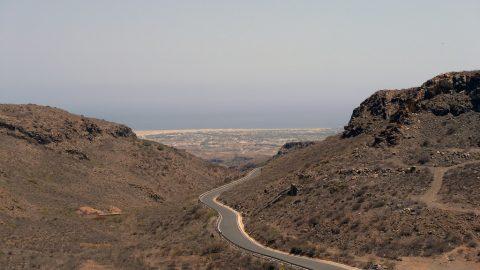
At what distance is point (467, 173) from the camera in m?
38.8

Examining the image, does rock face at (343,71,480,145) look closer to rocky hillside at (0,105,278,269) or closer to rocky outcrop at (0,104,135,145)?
rocky hillside at (0,105,278,269)

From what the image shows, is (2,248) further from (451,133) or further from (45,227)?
(451,133)

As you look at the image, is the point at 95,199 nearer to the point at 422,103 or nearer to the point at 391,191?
the point at 391,191

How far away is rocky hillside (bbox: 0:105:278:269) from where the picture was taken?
1469 inches

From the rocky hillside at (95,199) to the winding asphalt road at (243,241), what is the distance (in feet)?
4.50

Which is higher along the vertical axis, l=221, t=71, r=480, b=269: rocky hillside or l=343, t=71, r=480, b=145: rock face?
l=343, t=71, r=480, b=145: rock face

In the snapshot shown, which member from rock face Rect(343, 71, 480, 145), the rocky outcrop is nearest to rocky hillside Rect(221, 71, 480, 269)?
rock face Rect(343, 71, 480, 145)

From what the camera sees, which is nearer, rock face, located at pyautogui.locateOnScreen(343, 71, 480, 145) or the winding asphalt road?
the winding asphalt road

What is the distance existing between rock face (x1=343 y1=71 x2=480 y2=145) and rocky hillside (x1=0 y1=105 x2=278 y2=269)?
2222cm

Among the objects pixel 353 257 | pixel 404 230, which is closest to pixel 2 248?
pixel 353 257

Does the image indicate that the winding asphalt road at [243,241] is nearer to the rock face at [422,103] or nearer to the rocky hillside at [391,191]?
the rocky hillside at [391,191]

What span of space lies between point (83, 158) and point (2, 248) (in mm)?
45620

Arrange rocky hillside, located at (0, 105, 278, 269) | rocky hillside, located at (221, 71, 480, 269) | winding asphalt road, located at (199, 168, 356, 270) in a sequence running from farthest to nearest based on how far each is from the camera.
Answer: rocky hillside, located at (0, 105, 278, 269) → rocky hillside, located at (221, 71, 480, 269) → winding asphalt road, located at (199, 168, 356, 270)

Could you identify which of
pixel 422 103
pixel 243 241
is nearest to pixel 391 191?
pixel 243 241
